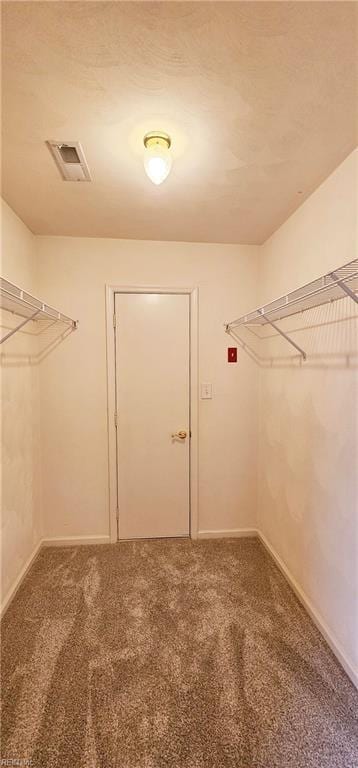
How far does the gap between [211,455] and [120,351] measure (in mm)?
1160

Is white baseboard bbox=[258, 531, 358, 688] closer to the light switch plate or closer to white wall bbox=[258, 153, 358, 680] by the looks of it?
white wall bbox=[258, 153, 358, 680]

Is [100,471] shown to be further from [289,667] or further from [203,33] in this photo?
[203,33]

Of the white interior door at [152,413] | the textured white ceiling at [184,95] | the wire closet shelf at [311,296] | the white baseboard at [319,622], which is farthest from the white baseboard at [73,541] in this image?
the textured white ceiling at [184,95]

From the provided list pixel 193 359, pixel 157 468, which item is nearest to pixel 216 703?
pixel 157 468

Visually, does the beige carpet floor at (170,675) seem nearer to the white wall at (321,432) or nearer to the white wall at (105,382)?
the white wall at (321,432)

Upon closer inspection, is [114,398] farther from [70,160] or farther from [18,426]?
[70,160]

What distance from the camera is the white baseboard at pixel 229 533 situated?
8.93ft

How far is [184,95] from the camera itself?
3.85ft

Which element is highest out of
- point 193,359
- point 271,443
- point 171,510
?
point 193,359

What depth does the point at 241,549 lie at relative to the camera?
2545 mm

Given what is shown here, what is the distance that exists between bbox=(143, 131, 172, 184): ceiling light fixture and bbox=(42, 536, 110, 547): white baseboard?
2.56 meters

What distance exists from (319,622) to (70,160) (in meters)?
2.73

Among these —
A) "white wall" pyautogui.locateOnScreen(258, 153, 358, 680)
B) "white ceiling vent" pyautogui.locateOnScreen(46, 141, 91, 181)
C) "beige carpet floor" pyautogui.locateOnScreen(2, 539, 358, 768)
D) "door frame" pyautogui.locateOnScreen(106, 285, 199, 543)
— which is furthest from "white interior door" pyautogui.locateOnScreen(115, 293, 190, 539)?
"white ceiling vent" pyautogui.locateOnScreen(46, 141, 91, 181)

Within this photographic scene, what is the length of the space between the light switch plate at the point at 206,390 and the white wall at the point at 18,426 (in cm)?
133
